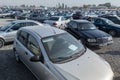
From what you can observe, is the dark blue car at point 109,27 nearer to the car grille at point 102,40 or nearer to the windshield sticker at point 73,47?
the car grille at point 102,40

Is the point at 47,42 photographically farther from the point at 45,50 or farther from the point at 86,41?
the point at 86,41

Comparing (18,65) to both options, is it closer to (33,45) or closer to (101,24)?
(33,45)

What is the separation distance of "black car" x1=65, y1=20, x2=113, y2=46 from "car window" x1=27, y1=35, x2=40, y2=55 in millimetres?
4295

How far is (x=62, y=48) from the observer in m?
4.62

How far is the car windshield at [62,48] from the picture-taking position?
422 cm

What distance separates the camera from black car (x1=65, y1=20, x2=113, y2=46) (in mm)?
8781

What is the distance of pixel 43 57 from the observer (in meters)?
4.21

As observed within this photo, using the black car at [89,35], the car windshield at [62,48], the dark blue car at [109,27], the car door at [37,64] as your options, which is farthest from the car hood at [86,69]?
the dark blue car at [109,27]

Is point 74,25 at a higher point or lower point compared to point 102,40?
higher

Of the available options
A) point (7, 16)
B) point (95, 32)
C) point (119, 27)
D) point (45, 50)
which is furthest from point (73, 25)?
point (7, 16)

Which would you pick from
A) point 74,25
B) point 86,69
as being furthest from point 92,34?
point 86,69

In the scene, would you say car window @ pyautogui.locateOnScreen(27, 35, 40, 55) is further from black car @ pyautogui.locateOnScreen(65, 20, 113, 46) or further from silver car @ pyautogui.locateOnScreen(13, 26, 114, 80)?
black car @ pyautogui.locateOnScreen(65, 20, 113, 46)

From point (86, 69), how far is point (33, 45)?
1.91 meters

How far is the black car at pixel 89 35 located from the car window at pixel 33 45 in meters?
4.29
